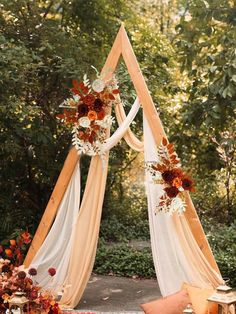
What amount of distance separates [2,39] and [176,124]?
376cm

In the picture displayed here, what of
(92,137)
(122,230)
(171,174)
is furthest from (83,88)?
(122,230)

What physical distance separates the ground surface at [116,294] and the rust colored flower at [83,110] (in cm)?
167

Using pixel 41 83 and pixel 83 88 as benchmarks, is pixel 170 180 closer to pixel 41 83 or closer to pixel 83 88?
pixel 83 88

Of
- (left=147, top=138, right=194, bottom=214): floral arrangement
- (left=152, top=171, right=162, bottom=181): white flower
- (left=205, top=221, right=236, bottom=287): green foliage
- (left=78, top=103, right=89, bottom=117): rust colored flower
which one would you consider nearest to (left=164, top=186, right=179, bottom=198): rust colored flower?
(left=147, top=138, right=194, bottom=214): floral arrangement

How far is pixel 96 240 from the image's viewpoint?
4441 millimetres

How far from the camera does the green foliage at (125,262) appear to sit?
19.4ft

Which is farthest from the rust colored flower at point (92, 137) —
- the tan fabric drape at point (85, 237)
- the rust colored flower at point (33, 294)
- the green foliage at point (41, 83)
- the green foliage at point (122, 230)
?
the green foliage at point (122, 230)

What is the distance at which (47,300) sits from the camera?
3.06m

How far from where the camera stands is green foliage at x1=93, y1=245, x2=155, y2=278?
5.91 m

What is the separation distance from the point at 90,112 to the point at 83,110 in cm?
6

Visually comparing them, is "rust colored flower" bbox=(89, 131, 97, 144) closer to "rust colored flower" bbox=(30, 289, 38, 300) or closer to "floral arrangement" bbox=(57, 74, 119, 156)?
"floral arrangement" bbox=(57, 74, 119, 156)

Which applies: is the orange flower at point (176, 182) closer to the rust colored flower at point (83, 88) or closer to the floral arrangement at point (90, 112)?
the floral arrangement at point (90, 112)

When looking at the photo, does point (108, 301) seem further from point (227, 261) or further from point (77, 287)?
point (227, 261)

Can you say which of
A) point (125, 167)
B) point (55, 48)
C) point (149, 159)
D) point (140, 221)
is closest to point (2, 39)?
point (55, 48)
